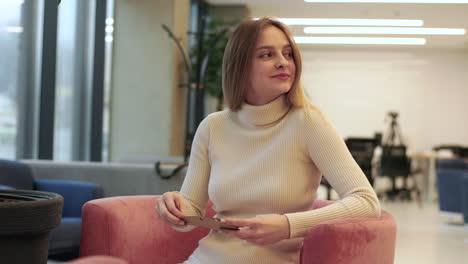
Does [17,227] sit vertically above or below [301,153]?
below

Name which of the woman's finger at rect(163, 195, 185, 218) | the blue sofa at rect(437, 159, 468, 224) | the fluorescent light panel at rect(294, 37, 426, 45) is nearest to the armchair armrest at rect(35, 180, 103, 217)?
the woman's finger at rect(163, 195, 185, 218)

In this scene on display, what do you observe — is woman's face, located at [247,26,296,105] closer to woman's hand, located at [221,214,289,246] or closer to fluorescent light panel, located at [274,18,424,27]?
woman's hand, located at [221,214,289,246]

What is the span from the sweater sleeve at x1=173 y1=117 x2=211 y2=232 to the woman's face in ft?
0.81

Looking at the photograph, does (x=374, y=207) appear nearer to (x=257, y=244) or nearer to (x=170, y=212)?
(x=257, y=244)

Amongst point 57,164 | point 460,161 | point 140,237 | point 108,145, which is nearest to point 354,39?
point 460,161

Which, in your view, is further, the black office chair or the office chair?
the black office chair

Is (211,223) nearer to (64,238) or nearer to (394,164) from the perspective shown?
(64,238)

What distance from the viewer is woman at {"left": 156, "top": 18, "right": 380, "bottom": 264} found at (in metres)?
1.66

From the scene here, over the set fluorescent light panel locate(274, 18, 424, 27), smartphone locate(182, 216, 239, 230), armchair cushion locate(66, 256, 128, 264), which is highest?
fluorescent light panel locate(274, 18, 424, 27)

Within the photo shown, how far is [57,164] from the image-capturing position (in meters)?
4.36

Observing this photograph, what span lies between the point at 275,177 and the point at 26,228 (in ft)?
2.05

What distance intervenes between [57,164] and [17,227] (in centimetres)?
301

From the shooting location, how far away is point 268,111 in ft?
5.94

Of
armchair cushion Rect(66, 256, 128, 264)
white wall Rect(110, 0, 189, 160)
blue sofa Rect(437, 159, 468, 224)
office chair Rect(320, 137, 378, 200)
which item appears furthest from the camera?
office chair Rect(320, 137, 378, 200)
